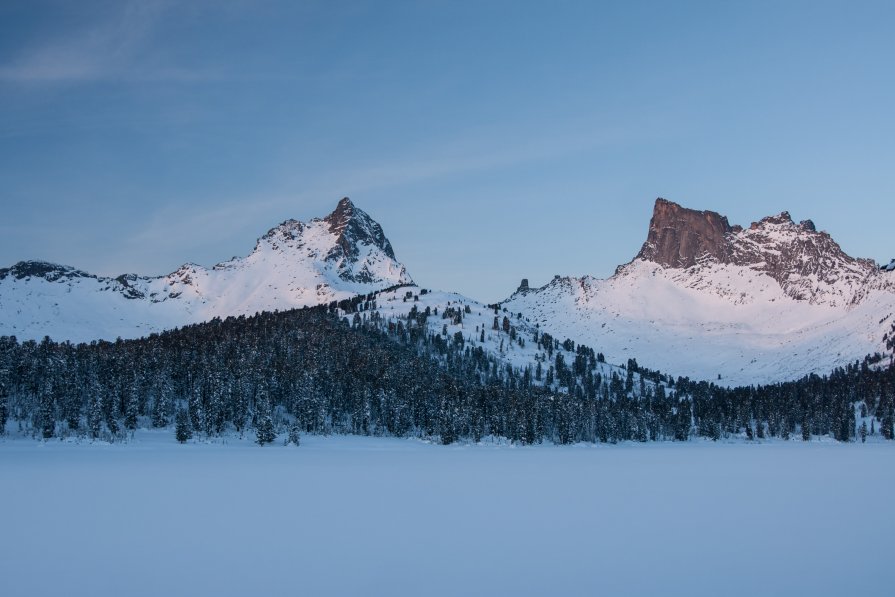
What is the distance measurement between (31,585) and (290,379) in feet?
417

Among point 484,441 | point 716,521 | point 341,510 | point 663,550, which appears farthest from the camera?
point 484,441

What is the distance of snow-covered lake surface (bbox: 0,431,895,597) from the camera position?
2558cm

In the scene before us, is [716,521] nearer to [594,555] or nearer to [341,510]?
[594,555]

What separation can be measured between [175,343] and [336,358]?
42878 mm

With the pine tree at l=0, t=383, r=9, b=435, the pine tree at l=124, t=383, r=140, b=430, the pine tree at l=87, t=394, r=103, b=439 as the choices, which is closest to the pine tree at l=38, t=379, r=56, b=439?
the pine tree at l=0, t=383, r=9, b=435

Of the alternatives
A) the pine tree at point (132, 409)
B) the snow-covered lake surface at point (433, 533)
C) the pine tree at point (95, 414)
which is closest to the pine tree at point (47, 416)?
the pine tree at point (95, 414)

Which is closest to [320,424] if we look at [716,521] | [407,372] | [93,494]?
[407,372]

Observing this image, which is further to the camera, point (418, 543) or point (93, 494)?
point (93, 494)

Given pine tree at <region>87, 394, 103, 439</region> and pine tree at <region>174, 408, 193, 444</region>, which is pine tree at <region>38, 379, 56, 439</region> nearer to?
pine tree at <region>87, 394, 103, 439</region>

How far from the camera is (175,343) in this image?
17762cm

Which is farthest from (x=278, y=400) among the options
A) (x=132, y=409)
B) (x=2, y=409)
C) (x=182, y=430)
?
(x=2, y=409)

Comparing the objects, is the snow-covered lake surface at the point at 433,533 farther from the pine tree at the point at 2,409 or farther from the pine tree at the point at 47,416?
the pine tree at the point at 2,409

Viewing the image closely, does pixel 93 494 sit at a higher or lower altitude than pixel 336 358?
lower

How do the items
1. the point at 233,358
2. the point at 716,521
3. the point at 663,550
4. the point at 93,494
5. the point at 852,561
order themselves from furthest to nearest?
the point at 233,358 → the point at 93,494 → the point at 716,521 → the point at 663,550 → the point at 852,561
